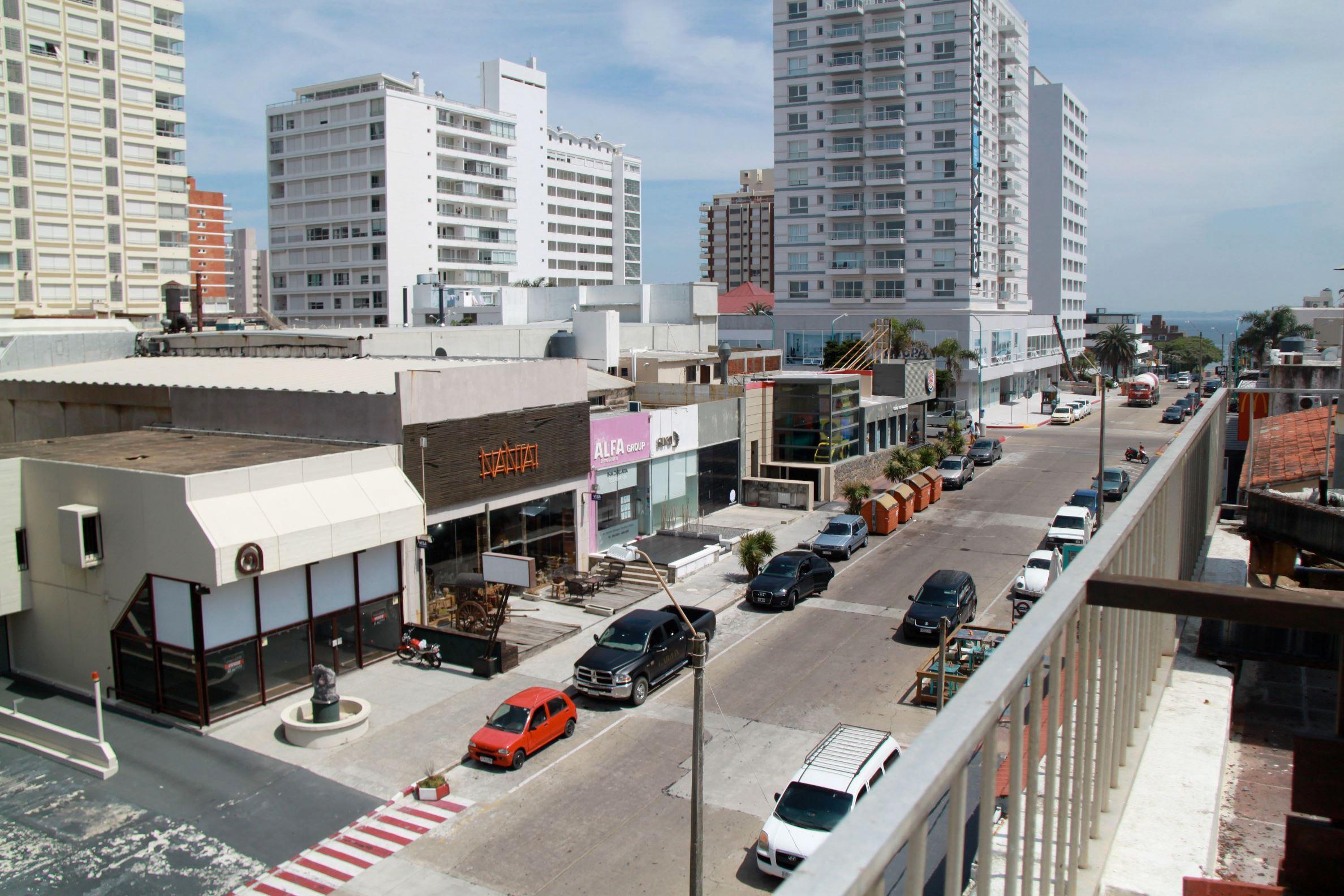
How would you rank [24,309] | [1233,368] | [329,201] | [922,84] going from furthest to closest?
[329,201], [1233,368], [922,84], [24,309]

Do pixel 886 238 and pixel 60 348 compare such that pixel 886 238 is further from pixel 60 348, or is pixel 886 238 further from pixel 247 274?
pixel 247 274

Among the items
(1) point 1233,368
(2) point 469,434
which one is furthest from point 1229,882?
(1) point 1233,368

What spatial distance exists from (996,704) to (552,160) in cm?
12039

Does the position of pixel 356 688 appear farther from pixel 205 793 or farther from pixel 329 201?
pixel 329 201

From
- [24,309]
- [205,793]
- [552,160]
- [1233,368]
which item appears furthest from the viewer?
[552,160]

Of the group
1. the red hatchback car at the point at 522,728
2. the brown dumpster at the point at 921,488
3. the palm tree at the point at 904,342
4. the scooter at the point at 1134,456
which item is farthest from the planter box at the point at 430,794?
the palm tree at the point at 904,342

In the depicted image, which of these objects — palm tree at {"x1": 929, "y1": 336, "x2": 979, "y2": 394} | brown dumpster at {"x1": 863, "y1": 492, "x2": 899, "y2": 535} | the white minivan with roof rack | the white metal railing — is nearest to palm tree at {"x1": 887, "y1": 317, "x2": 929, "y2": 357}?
palm tree at {"x1": 929, "y1": 336, "x2": 979, "y2": 394}

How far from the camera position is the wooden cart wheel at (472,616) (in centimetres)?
2581

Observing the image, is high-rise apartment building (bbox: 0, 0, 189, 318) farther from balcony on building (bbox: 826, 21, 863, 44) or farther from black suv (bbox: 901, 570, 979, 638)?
black suv (bbox: 901, 570, 979, 638)

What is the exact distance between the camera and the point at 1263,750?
570 centimetres

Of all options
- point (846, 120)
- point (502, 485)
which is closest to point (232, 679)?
point (502, 485)

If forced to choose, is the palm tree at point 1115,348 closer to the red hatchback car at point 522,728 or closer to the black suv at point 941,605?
the black suv at point 941,605

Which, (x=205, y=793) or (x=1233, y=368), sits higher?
(x=1233, y=368)

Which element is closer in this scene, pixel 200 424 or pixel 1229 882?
pixel 1229 882
